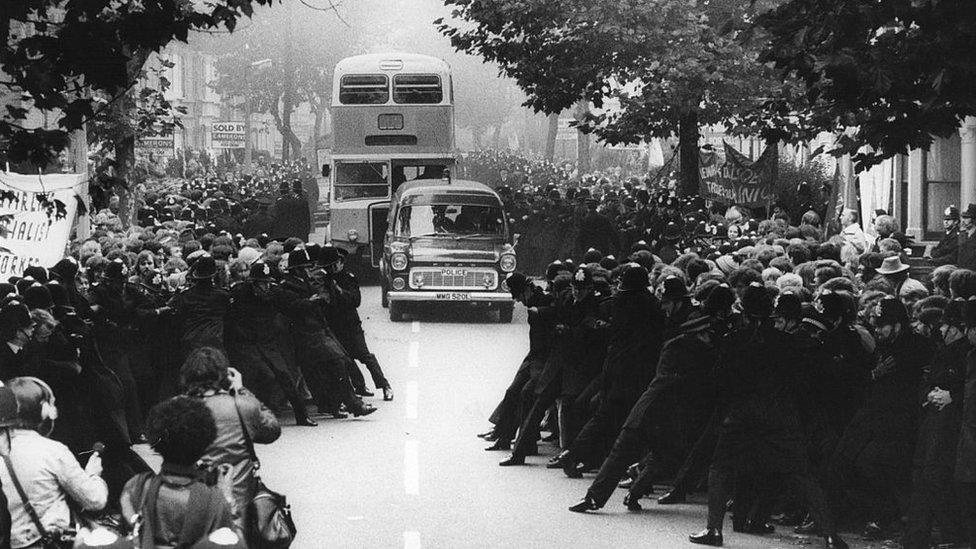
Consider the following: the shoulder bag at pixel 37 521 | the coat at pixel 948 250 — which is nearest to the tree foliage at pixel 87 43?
the shoulder bag at pixel 37 521

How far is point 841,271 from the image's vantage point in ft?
44.2

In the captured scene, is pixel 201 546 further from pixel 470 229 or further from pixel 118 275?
pixel 470 229

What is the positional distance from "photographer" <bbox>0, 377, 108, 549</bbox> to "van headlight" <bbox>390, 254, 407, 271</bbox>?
17467 mm

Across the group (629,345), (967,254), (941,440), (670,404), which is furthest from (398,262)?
(941,440)

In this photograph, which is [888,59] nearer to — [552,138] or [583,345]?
[583,345]

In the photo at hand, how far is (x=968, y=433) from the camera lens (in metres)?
9.25

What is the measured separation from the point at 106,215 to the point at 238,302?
847 cm

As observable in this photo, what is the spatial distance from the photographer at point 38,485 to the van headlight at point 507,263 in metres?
17.5

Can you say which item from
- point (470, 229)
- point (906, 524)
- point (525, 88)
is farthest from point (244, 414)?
point (525, 88)

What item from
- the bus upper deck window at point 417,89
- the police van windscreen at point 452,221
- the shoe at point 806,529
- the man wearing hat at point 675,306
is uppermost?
the bus upper deck window at point 417,89

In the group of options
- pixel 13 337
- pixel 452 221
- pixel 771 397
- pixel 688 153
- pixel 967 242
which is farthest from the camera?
pixel 688 153

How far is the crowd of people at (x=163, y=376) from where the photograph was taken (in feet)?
20.3

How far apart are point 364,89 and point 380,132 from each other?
890 mm

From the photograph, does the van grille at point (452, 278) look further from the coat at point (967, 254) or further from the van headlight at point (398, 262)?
the coat at point (967, 254)
